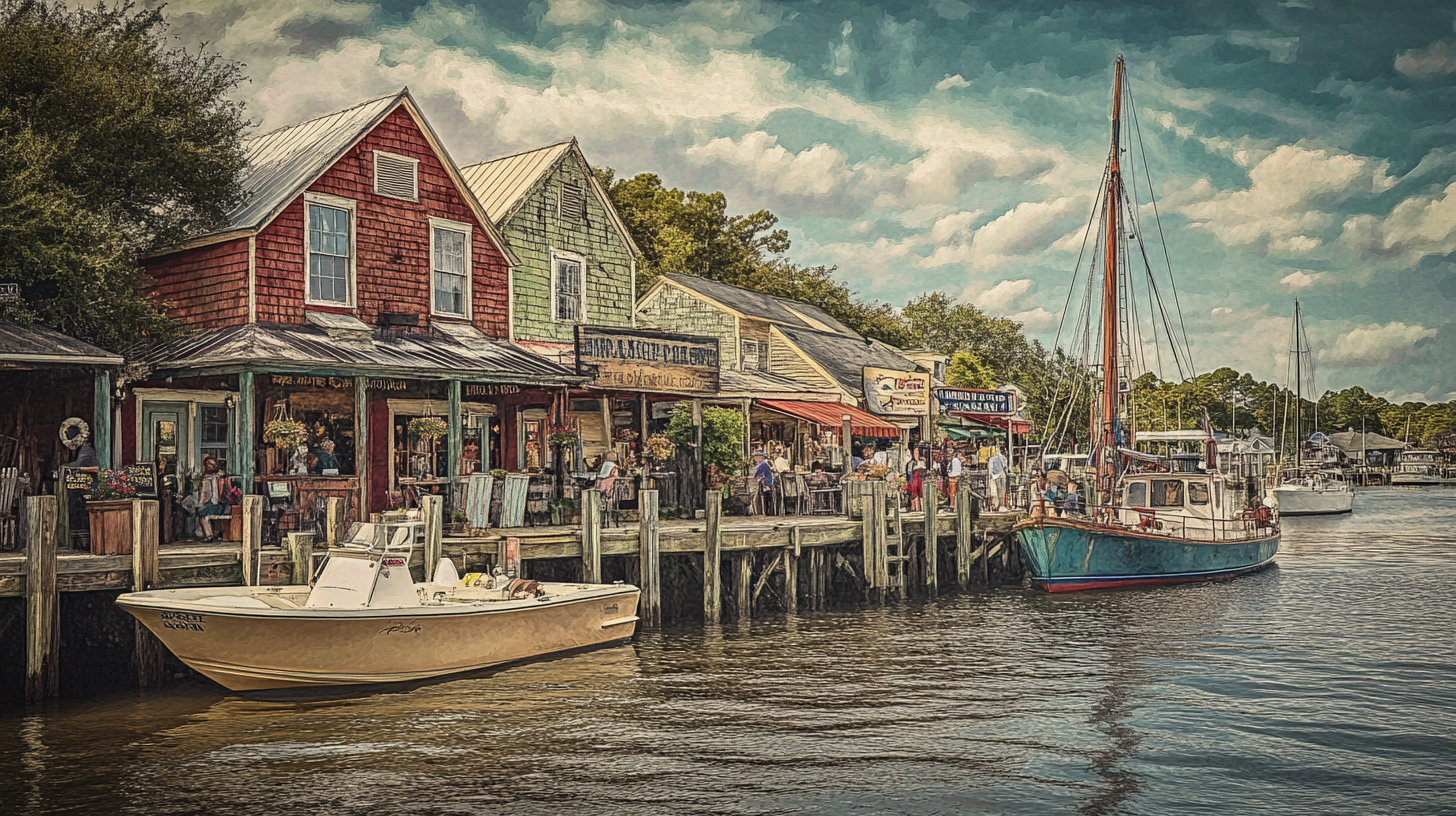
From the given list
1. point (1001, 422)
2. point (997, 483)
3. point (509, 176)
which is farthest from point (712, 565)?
point (1001, 422)

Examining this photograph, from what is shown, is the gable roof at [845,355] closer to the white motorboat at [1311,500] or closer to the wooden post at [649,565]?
the wooden post at [649,565]

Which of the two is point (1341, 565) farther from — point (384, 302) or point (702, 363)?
point (384, 302)

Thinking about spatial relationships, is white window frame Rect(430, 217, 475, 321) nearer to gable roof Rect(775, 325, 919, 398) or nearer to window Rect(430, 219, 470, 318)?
window Rect(430, 219, 470, 318)

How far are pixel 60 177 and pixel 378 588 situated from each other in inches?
427

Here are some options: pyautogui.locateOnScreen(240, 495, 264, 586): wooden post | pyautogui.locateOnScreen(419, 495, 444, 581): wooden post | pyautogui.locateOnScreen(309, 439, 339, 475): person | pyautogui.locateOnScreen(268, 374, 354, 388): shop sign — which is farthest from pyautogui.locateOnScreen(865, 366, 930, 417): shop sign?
pyautogui.locateOnScreen(240, 495, 264, 586): wooden post

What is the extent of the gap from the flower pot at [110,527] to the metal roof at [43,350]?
8.04 ft

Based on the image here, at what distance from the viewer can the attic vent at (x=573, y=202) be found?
1124 inches

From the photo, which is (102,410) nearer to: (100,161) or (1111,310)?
(100,161)

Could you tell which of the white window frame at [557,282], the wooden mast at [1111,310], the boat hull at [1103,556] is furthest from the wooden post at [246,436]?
the wooden mast at [1111,310]

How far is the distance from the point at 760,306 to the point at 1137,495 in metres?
16.3

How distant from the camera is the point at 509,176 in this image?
2889cm

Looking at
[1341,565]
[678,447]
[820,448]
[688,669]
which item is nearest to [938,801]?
[688,669]

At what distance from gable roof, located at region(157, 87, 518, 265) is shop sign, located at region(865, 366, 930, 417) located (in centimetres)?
1331

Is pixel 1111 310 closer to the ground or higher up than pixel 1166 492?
higher up
